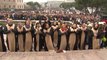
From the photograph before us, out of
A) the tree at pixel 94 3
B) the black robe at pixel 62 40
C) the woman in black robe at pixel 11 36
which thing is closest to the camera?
the woman in black robe at pixel 11 36

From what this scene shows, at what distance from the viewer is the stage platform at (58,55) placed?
15477 mm

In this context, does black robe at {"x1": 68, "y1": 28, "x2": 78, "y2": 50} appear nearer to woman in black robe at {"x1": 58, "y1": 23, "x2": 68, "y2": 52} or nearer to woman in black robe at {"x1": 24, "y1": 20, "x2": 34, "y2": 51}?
woman in black robe at {"x1": 58, "y1": 23, "x2": 68, "y2": 52}

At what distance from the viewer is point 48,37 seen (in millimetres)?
17422

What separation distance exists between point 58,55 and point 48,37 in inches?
60.8

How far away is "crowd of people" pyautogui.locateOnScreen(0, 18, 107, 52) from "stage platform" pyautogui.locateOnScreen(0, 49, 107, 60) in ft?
2.87

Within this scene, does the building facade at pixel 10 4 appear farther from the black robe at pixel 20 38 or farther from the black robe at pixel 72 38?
the black robe at pixel 72 38

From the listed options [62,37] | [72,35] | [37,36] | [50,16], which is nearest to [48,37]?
[37,36]

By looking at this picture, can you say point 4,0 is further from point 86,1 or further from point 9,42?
point 9,42

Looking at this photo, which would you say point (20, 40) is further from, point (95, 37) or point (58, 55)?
point (95, 37)

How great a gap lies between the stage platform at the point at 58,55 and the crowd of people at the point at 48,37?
0.88 metres

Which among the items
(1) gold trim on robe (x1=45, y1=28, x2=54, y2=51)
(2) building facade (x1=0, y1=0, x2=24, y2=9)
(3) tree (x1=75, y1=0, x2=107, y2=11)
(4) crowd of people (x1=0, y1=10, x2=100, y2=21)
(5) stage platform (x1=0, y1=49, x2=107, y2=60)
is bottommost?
(2) building facade (x1=0, y1=0, x2=24, y2=9)

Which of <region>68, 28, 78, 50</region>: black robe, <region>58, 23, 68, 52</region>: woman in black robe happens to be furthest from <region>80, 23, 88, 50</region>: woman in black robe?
<region>58, 23, 68, 52</region>: woman in black robe

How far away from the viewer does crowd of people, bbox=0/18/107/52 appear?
57.1 feet

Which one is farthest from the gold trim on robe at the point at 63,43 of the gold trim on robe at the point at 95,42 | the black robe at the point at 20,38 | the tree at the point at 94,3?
the tree at the point at 94,3
